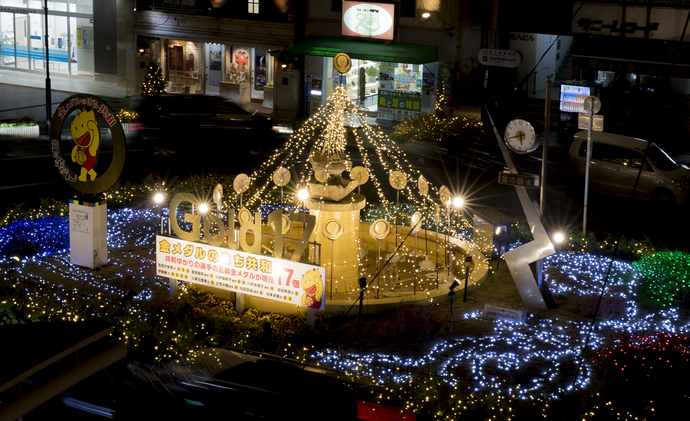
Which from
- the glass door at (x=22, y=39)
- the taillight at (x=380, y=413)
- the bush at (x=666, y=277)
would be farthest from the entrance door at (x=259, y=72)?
the taillight at (x=380, y=413)

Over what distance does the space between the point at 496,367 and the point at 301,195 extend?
501 cm

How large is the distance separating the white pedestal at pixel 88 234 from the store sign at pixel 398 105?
2115 centimetres

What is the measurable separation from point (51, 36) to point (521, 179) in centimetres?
4133

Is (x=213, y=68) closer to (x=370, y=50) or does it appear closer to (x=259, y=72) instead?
(x=259, y=72)

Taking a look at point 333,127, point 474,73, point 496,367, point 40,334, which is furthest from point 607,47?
point 40,334

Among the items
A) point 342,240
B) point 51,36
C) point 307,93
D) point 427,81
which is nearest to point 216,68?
point 307,93

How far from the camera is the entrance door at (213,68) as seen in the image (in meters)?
42.2

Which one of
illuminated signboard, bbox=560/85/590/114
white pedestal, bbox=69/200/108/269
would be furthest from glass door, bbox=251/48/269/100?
white pedestal, bbox=69/200/108/269

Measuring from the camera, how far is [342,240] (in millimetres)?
13836

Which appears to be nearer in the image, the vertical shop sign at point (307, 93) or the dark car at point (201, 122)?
the dark car at point (201, 122)

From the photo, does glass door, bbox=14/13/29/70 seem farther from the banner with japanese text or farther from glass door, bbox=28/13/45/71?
the banner with japanese text

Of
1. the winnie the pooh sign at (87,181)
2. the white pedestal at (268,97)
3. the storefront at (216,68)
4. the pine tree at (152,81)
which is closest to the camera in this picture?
the winnie the pooh sign at (87,181)

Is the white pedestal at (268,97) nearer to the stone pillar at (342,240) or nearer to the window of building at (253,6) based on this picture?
the window of building at (253,6)

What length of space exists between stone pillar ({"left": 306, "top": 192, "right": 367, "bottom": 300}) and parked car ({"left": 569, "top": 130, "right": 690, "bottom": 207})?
10268 mm
